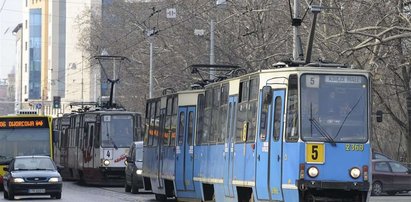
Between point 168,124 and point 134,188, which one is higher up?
point 168,124

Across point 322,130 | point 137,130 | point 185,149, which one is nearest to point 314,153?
point 322,130

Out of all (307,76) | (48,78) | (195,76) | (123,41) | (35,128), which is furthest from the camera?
(48,78)

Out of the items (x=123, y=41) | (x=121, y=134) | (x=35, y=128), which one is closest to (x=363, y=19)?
(x=121, y=134)

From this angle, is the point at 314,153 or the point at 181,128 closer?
the point at 314,153

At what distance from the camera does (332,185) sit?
19297 mm

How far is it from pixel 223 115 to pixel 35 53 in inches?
4680

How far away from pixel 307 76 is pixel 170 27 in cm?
4171

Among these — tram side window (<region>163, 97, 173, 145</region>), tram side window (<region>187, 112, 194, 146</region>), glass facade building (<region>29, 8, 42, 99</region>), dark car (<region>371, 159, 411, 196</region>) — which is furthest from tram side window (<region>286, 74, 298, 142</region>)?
glass facade building (<region>29, 8, 42, 99</region>)

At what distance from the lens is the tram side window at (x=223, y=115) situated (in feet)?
78.6

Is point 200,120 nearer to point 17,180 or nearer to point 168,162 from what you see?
point 168,162

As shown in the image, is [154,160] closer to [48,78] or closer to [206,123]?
[206,123]

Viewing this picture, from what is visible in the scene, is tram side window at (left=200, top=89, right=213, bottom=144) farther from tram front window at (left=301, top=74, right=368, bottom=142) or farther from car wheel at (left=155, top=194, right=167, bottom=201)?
tram front window at (left=301, top=74, right=368, bottom=142)

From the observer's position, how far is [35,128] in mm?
38062

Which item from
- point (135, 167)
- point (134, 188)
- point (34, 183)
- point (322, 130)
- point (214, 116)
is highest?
point (214, 116)
